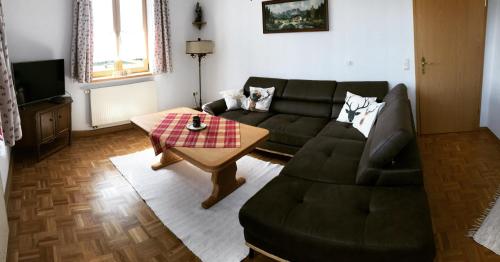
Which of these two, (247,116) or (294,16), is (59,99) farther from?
(294,16)

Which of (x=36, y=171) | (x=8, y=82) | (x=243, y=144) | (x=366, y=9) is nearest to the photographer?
(x=8, y=82)

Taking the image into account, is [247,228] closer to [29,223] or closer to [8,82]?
[29,223]

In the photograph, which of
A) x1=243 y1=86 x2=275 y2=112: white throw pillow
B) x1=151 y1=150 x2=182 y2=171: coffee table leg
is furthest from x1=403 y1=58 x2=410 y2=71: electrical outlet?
x1=151 y1=150 x2=182 y2=171: coffee table leg

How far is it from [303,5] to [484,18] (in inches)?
80.6

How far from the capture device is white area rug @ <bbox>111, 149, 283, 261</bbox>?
2.55 metres

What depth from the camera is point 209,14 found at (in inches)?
227

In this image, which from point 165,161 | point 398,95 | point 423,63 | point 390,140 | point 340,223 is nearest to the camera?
point 340,223

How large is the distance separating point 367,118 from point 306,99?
1.05m

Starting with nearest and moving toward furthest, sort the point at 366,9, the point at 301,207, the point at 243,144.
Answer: the point at 301,207 < the point at 243,144 < the point at 366,9

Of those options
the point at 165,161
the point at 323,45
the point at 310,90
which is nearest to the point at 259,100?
the point at 310,90

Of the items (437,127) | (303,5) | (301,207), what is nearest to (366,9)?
(303,5)

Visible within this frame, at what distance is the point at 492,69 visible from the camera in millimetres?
4207

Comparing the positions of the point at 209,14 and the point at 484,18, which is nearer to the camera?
the point at 484,18

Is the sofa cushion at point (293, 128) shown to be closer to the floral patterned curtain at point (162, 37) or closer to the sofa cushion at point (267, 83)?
the sofa cushion at point (267, 83)
